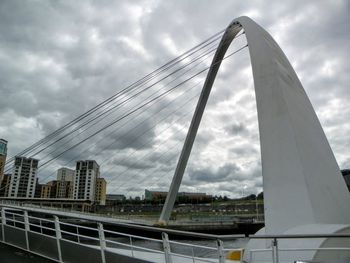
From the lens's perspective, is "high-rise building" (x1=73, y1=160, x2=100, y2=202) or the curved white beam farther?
"high-rise building" (x1=73, y1=160, x2=100, y2=202)

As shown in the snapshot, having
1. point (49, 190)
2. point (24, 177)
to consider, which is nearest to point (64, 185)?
point (49, 190)

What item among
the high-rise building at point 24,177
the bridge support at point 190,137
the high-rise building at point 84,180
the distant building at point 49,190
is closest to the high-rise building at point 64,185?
the distant building at point 49,190

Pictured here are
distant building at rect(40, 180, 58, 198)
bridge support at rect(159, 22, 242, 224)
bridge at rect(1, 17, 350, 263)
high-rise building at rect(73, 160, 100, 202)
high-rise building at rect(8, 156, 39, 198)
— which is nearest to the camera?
bridge at rect(1, 17, 350, 263)

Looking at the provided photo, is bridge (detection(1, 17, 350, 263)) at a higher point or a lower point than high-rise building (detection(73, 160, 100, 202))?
lower

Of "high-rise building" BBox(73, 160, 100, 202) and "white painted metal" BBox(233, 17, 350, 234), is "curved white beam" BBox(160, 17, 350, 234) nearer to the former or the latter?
"white painted metal" BBox(233, 17, 350, 234)

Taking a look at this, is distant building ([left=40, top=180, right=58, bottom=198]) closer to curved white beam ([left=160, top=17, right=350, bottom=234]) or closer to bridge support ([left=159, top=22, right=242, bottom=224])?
bridge support ([left=159, top=22, right=242, bottom=224])

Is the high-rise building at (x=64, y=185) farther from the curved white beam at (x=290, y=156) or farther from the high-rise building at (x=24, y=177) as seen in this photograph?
the curved white beam at (x=290, y=156)

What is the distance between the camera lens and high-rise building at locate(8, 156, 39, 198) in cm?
2462

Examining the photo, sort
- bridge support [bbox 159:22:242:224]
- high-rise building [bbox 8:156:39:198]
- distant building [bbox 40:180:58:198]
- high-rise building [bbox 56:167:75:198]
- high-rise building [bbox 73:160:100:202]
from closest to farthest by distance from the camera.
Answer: bridge support [bbox 159:22:242:224]
high-rise building [bbox 8:156:39:198]
high-rise building [bbox 73:160:100:202]
distant building [bbox 40:180:58:198]
high-rise building [bbox 56:167:75:198]

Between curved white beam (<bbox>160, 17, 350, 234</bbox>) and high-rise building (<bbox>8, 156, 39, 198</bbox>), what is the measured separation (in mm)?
16534

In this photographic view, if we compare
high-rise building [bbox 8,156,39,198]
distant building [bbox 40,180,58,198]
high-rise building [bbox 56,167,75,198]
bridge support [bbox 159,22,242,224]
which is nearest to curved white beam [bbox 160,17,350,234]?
bridge support [bbox 159,22,242,224]

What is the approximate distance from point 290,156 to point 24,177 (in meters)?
30.7

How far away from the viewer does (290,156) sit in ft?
28.3

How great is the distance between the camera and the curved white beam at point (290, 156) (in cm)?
790
